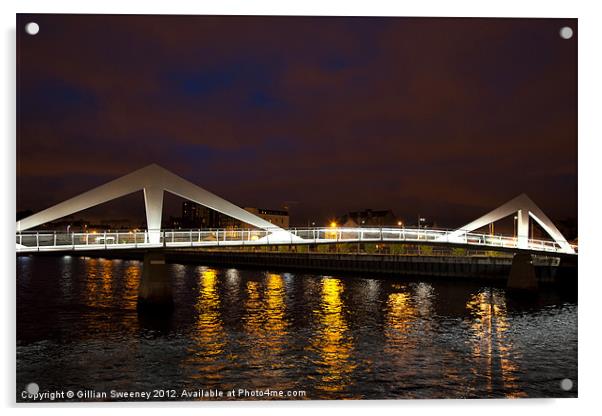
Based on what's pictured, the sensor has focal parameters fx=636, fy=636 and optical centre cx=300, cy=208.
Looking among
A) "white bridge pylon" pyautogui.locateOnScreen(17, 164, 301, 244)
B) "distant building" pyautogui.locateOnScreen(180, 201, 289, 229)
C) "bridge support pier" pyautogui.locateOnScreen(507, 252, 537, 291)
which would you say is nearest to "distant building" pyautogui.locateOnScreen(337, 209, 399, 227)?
"distant building" pyautogui.locateOnScreen(180, 201, 289, 229)

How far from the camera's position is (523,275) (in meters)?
28.0

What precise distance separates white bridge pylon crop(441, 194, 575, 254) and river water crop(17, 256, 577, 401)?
2.55 m

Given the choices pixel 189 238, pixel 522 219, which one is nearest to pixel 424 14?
pixel 189 238

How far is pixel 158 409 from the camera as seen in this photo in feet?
36.2

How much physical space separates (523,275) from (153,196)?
17.3 meters

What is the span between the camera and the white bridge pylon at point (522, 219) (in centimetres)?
2367

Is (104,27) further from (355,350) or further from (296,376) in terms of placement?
(355,350)

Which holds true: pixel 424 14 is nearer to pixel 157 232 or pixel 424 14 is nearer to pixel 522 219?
pixel 157 232

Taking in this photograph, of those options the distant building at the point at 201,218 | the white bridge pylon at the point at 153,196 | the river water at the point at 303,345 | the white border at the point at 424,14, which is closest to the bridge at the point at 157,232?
the white bridge pylon at the point at 153,196

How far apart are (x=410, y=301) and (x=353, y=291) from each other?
15.1 feet

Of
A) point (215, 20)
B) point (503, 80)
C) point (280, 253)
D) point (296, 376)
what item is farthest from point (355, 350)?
point (280, 253)

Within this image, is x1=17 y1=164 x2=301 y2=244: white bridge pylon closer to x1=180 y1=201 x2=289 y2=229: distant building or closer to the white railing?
the white railing

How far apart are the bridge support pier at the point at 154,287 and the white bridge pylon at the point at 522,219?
10435 millimetres

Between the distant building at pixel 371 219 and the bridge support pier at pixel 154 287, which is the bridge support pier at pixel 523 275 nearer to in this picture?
the bridge support pier at pixel 154 287
